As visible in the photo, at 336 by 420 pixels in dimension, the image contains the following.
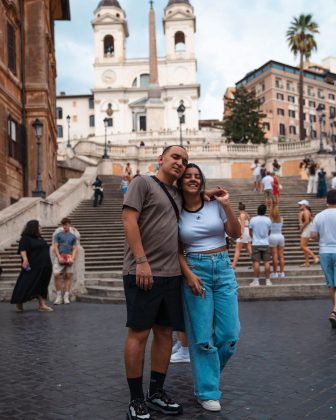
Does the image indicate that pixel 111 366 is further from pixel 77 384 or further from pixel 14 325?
pixel 14 325

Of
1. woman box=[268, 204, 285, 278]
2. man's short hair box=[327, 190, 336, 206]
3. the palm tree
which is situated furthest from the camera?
the palm tree

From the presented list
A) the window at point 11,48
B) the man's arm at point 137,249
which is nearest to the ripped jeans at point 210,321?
the man's arm at point 137,249

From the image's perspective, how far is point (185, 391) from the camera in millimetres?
4801

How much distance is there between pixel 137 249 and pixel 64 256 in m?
7.73

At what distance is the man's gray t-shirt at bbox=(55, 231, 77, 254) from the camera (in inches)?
455

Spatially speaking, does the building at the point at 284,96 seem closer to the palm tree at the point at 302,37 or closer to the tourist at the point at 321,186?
the palm tree at the point at 302,37

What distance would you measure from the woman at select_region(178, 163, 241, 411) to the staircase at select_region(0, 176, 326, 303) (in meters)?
6.90

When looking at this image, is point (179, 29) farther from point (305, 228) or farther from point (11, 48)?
point (305, 228)

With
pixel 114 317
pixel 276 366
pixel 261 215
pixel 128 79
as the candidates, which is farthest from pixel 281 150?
pixel 128 79

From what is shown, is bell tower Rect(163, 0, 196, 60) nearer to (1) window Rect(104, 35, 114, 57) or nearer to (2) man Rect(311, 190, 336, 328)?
(1) window Rect(104, 35, 114, 57)

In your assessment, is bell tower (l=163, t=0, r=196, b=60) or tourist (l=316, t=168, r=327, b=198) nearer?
tourist (l=316, t=168, r=327, b=198)

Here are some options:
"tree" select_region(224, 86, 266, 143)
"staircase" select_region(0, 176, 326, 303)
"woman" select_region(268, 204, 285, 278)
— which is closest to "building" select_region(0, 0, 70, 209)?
"staircase" select_region(0, 176, 326, 303)

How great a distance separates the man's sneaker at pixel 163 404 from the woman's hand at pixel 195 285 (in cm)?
83

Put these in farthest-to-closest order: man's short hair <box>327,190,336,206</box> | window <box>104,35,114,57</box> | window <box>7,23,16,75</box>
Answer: window <box>104,35,114,57</box> → window <box>7,23,16,75</box> → man's short hair <box>327,190,336,206</box>
